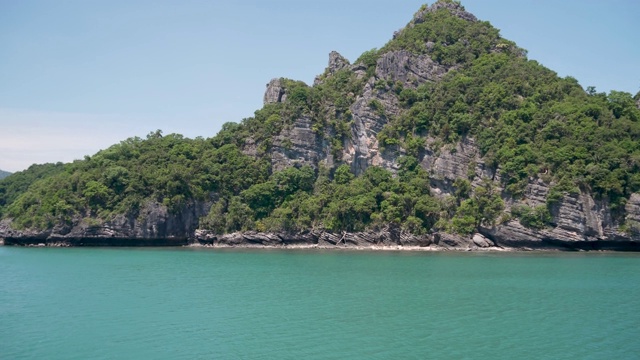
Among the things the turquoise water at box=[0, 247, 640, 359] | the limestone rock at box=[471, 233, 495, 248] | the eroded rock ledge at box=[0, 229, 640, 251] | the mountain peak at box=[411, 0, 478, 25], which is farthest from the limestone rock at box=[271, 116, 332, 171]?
the turquoise water at box=[0, 247, 640, 359]

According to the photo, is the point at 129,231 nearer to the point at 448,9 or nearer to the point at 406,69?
the point at 406,69

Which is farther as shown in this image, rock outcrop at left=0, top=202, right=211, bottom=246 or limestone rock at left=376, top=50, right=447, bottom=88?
limestone rock at left=376, top=50, right=447, bottom=88

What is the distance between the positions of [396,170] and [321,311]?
51.8m

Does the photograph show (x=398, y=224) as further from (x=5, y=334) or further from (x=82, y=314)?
(x=5, y=334)

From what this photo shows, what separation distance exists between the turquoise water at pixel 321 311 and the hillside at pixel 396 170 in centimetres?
1664

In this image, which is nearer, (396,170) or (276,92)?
(396,170)

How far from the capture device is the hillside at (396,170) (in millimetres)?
65750

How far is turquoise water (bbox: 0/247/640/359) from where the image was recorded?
23062 mm

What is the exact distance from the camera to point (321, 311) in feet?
98.1

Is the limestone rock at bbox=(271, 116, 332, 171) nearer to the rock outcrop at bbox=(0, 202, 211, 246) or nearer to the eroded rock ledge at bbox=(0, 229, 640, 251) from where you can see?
the eroded rock ledge at bbox=(0, 229, 640, 251)

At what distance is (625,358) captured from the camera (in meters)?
21.6

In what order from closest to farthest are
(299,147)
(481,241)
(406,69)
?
(481,241) < (299,147) < (406,69)

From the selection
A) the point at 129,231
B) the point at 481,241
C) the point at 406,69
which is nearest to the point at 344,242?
the point at 481,241

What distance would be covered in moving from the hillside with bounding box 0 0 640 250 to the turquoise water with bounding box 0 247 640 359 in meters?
16.6
